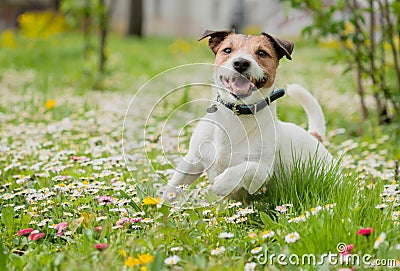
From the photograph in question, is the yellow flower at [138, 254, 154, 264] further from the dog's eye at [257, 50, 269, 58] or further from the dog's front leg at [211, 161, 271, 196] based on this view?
the dog's eye at [257, 50, 269, 58]

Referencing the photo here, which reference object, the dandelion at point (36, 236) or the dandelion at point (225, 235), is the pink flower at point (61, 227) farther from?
the dandelion at point (225, 235)

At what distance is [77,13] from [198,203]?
6.05m

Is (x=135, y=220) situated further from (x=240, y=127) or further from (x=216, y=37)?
(x=216, y=37)

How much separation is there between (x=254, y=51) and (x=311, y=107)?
978 mm

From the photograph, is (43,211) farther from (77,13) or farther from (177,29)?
(177,29)

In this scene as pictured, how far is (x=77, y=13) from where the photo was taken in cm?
831

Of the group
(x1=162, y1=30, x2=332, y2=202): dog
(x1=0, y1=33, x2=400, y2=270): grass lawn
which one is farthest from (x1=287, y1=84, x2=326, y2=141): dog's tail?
(x1=162, y1=30, x2=332, y2=202): dog

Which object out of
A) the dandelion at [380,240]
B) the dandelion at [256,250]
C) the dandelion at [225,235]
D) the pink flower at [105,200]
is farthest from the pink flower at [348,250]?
the pink flower at [105,200]

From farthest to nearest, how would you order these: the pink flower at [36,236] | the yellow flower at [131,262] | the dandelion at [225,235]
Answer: the pink flower at [36,236] → the dandelion at [225,235] → the yellow flower at [131,262]

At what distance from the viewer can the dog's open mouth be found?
2.73 metres

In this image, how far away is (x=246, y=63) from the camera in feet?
8.70

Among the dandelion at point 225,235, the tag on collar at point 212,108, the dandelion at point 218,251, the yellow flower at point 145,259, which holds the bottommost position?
the dandelion at point 218,251

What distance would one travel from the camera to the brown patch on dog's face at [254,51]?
278cm

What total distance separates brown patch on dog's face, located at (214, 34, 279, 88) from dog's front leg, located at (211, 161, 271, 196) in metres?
0.43
